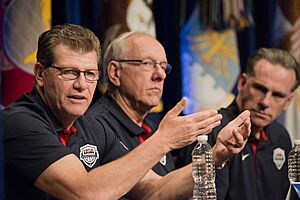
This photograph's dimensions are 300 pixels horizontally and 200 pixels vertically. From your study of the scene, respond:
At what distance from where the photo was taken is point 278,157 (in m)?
3.88

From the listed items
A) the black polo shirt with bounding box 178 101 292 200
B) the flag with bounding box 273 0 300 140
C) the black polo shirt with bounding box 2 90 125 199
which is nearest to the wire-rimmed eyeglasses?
the black polo shirt with bounding box 2 90 125 199

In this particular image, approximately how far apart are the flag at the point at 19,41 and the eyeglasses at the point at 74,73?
68 cm

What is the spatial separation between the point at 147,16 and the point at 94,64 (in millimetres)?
1298

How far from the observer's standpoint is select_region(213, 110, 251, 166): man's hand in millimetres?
2684

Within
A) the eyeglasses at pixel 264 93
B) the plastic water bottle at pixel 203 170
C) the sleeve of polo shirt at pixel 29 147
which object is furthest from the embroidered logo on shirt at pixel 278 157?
the sleeve of polo shirt at pixel 29 147

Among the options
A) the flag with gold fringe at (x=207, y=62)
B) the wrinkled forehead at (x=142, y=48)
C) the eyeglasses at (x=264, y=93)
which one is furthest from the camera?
the flag with gold fringe at (x=207, y=62)

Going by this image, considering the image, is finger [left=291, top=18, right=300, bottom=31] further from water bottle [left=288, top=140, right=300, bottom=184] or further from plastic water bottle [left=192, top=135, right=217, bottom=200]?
plastic water bottle [left=192, top=135, right=217, bottom=200]

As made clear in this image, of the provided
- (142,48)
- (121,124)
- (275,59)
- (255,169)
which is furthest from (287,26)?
(121,124)

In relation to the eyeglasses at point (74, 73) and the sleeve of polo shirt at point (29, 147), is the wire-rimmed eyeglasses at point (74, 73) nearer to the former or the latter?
the eyeglasses at point (74, 73)

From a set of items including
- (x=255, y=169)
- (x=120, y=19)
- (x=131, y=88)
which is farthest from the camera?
(x=120, y=19)

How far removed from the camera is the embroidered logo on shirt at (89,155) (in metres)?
2.81

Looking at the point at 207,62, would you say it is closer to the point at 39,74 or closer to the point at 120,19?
the point at 120,19

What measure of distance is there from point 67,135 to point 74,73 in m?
0.24

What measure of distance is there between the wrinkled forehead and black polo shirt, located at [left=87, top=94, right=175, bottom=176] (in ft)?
0.82
